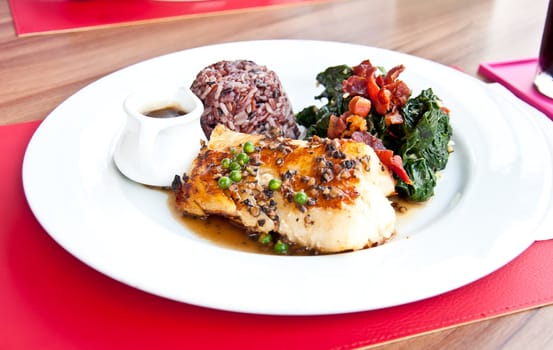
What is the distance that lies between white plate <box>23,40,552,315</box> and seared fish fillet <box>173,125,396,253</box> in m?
0.14

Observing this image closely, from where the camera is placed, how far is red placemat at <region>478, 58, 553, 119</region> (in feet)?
13.3

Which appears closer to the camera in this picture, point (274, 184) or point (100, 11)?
point (274, 184)

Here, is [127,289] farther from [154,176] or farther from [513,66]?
[513,66]

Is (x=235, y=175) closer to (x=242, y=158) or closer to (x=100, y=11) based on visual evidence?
(x=242, y=158)

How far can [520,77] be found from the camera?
441 cm

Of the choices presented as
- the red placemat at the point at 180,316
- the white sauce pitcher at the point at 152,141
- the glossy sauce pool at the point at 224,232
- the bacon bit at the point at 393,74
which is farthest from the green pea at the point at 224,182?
the bacon bit at the point at 393,74

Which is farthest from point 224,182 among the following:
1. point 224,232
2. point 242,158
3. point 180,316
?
point 180,316

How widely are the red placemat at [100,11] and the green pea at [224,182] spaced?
9.67 feet

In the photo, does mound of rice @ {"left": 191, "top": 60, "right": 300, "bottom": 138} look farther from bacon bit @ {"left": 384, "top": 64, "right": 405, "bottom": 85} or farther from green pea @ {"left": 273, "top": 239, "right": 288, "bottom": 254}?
green pea @ {"left": 273, "top": 239, "right": 288, "bottom": 254}

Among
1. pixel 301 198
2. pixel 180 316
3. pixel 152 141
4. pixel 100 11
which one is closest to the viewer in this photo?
pixel 180 316

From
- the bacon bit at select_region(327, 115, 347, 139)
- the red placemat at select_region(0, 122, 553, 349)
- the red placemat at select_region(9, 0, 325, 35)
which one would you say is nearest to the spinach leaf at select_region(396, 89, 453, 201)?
the bacon bit at select_region(327, 115, 347, 139)

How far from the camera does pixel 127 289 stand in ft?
8.04

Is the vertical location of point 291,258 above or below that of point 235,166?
below

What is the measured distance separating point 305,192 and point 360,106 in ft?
3.09
